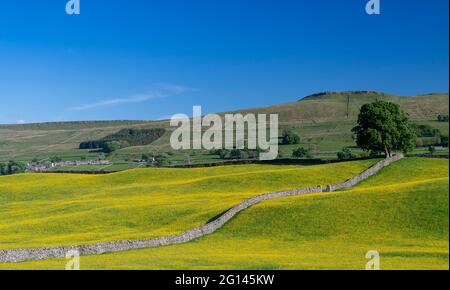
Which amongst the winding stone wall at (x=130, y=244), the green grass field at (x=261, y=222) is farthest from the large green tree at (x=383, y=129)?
the winding stone wall at (x=130, y=244)

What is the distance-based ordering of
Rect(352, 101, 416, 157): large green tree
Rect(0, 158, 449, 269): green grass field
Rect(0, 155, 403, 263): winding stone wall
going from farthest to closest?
1. Rect(352, 101, 416, 157): large green tree
2. Rect(0, 155, 403, 263): winding stone wall
3. Rect(0, 158, 449, 269): green grass field

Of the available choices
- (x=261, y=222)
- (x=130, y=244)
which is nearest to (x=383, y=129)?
(x=261, y=222)

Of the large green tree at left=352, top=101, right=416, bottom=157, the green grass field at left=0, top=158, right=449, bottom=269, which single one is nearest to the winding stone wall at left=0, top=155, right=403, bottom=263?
the green grass field at left=0, top=158, right=449, bottom=269

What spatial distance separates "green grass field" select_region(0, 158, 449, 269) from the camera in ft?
131

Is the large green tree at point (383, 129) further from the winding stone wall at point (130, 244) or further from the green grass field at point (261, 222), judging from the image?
the winding stone wall at point (130, 244)

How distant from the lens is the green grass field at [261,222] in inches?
1576

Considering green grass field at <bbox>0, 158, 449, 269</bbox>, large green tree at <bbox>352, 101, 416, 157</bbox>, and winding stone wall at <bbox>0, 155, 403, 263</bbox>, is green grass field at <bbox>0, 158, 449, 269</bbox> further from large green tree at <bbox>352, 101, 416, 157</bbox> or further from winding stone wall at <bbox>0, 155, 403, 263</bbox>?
large green tree at <bbox>352, 101, 416, 157</bbox>

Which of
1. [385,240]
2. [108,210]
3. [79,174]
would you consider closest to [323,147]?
[79,174]

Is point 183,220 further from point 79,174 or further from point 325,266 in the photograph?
point 79,174

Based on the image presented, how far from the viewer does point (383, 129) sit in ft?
318

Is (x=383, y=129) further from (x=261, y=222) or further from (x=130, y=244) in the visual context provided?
(x=130, y=244)

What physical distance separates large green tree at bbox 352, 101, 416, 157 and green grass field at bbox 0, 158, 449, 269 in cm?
901

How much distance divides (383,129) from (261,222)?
159 feet

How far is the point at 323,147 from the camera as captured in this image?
195 m
